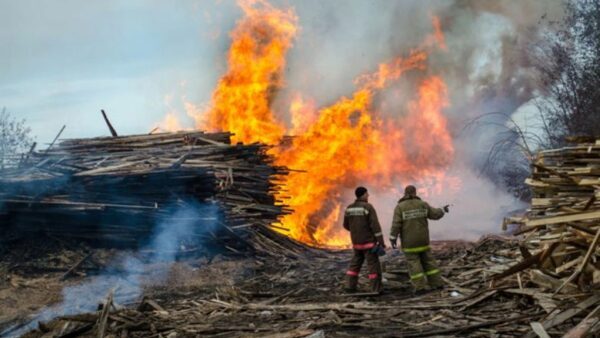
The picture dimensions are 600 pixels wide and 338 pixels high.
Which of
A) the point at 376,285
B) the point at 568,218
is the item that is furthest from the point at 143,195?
the point at 568,218

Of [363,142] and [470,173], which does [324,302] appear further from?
[470,173]

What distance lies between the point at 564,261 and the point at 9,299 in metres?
9.14

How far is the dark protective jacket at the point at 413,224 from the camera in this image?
30.6 ft

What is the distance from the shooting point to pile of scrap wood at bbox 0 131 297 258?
38.4ft

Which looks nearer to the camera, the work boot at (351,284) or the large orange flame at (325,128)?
the work boot at (351,284)

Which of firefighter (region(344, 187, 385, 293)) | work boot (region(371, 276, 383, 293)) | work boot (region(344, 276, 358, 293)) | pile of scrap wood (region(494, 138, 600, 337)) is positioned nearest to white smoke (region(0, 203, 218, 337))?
work boot (region(344, 276, 358, 293))

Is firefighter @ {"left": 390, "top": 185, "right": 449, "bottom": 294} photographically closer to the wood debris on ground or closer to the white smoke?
the wood debris on ground

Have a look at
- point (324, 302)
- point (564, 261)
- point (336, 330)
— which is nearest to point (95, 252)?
point (324, 302)

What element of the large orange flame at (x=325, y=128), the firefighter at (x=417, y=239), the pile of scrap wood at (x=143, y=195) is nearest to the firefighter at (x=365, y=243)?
the firefighter at (x=417, y=239)

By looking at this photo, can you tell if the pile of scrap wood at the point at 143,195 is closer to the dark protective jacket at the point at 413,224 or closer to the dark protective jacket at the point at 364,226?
the dark protective jacket at the point at 364,226

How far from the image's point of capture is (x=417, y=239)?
934 cm

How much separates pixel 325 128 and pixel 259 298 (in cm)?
1182

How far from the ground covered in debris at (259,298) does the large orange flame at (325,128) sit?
5529mm

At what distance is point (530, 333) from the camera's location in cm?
556
